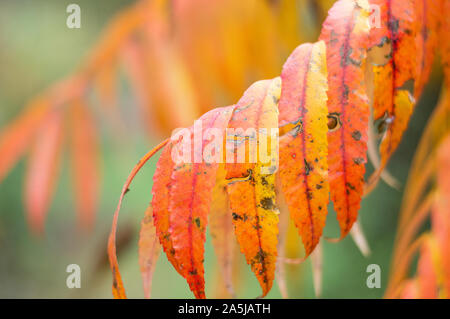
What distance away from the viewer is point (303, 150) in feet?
1.17

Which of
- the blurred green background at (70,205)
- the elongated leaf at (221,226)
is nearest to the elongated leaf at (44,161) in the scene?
the elongated leaf at (221,226)

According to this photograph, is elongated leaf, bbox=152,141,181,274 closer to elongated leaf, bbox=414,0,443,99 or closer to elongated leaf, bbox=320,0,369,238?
elongated leaf, bbox=320,0,369,238

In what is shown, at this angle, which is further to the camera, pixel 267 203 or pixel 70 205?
pixel 70 205

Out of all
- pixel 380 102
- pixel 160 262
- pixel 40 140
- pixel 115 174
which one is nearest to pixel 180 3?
pixel 40 140

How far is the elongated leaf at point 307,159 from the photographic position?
352 mm

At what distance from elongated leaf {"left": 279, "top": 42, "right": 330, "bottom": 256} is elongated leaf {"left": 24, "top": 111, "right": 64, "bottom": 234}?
672mm

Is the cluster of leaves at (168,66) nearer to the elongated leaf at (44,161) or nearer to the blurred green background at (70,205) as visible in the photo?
the elongated leaf at (44,161)

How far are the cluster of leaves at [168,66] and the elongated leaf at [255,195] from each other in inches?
17.2

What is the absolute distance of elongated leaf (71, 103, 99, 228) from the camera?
952mm

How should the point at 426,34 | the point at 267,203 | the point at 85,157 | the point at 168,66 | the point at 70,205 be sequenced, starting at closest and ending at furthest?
the point at 267,203 → the point at 426,34 → the point at 168,66 → the point at 85,157 → the point at 70,205

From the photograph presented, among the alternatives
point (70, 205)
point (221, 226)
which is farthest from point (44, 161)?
point (70, 205)

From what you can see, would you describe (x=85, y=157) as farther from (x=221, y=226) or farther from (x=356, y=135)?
(x=356, y=135)

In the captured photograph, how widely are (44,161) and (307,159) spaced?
0.71 meters

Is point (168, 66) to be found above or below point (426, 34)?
above
